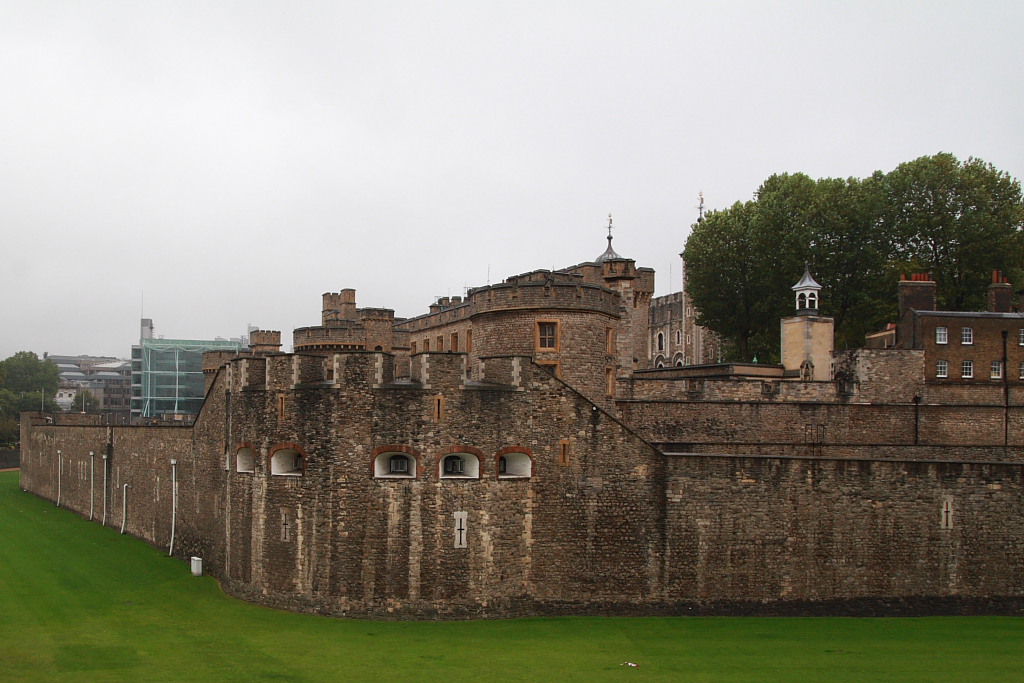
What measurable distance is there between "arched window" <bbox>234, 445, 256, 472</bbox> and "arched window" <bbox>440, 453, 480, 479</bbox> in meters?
5.42

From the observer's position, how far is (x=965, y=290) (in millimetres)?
47156

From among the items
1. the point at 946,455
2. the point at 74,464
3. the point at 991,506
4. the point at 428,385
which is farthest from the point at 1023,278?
the point at 74,464

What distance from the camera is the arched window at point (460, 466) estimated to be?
25.0 metres

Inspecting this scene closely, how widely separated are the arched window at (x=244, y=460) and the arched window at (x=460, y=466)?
17.8 feet

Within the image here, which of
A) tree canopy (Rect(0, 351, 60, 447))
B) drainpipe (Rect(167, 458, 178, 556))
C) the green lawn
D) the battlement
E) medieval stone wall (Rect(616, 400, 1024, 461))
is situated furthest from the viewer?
tree canopy (Rect(0, 351, 60, 447))

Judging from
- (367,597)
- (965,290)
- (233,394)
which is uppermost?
(965,290)

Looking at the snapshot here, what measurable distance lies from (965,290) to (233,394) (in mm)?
34993

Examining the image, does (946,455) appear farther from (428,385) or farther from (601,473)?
(428,385)

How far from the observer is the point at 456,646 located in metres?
22.6

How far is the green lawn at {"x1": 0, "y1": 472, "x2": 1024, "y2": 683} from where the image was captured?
68.9ft

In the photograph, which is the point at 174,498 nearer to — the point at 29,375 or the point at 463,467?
the point at 463,467

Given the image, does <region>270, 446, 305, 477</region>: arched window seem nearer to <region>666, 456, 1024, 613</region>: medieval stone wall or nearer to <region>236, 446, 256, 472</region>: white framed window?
<region>236, 446, 256, 472</region>: white framed window

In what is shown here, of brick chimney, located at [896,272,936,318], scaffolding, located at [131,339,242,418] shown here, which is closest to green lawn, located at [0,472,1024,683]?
brick chimney, located at [896,272,936,318]

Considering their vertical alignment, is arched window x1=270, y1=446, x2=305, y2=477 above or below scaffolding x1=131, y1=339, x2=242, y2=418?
below
